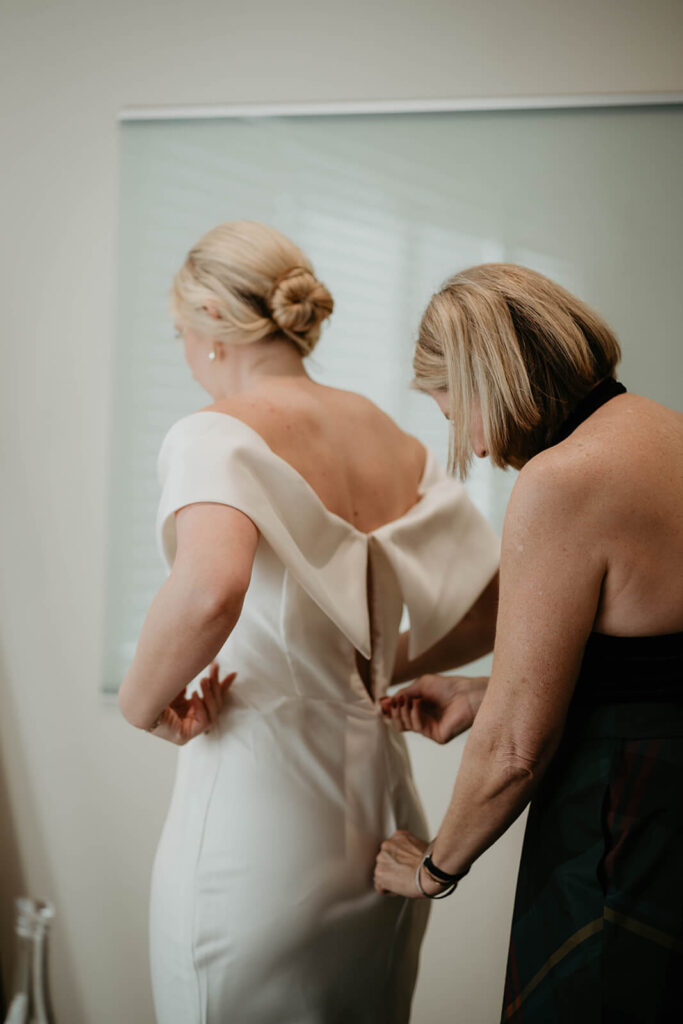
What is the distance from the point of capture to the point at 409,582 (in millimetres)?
1340

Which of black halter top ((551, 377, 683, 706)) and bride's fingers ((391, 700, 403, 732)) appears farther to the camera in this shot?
bride's fingers ((391, 700, 403, 732))

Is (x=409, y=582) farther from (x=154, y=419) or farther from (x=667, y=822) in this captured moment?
(x=154, y=419)

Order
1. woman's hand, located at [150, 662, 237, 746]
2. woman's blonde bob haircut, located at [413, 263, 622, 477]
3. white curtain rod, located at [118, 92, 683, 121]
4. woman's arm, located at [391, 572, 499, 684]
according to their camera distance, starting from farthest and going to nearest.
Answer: white curtain rod, located at [118, 92, 683, 121] → woman's arm, located at [391, 572, 499, 684] → woman's hand, located at [150, 662, 237, 746] → woman's blonde bob haircut, located at [413, 263, 622, 477]

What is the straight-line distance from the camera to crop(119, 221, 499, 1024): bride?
1.12 m

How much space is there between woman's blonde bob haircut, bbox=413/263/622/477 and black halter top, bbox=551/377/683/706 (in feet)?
0.74

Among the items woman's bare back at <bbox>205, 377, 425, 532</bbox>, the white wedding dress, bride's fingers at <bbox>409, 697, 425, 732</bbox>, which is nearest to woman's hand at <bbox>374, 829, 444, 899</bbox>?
the white wedding dress

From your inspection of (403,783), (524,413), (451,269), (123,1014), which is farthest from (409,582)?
(123,1014)

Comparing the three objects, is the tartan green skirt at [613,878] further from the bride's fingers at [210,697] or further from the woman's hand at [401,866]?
the bride's fingers at [210,697]

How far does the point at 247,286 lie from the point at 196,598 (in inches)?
20.4

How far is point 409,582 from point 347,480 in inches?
7.2

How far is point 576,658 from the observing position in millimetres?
895

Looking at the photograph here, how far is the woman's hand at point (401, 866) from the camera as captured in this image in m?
1.16

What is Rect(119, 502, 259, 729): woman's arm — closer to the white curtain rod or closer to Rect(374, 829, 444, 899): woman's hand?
Rect(374, 829, 444, 899): woman's hand

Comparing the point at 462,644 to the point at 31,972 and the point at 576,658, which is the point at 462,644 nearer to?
the point at 576,658
